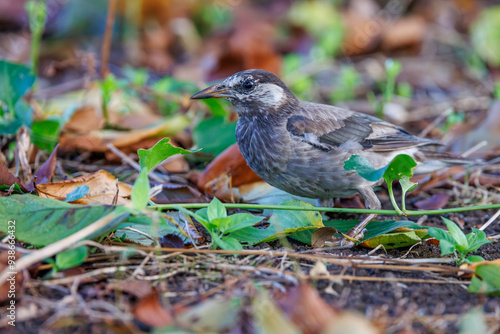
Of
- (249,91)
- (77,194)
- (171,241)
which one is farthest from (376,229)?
(77,194)

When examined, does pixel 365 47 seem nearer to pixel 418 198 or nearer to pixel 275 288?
pixel 418 198

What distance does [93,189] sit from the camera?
145 inches

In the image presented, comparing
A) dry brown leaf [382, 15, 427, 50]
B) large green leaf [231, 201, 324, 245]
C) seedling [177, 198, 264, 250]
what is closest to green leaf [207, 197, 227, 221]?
seedling [177, 198, 264, 250]

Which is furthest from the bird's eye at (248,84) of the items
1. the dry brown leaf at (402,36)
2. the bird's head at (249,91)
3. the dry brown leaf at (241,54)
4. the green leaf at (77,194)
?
the dry brown leaf at (402,36)

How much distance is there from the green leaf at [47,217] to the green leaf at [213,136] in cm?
205

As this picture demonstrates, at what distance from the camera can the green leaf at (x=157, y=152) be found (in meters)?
3.01

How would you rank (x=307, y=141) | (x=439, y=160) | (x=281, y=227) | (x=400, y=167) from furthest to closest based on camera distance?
(x=439, y=160) → (x=307, y=141) → (x=281, y=227) → (x=400, y=167)

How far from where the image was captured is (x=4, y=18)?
30.8 ft

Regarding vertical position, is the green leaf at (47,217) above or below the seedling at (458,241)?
above

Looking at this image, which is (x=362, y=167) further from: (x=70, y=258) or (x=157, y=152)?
(x=70, y=258)

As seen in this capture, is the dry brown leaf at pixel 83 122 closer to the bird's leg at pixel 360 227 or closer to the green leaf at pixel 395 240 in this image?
the bird's leg at pixel 360 227

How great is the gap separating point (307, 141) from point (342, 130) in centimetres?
43

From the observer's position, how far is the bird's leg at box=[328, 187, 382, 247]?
11.5 ft

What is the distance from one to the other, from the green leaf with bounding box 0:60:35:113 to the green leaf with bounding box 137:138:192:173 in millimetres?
1762
